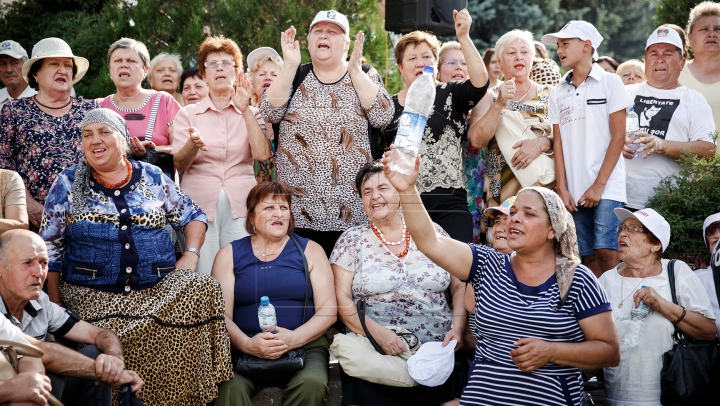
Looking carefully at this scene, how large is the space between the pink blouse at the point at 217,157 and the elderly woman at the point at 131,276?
2.00ft

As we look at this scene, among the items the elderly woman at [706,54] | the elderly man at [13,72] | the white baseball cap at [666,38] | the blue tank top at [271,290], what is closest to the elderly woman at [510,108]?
the white baseball cap at [666,38]

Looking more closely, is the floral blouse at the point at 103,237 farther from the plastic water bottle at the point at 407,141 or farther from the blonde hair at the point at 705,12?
the blonde hair at the point at 705,12

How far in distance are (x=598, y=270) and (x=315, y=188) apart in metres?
1.87

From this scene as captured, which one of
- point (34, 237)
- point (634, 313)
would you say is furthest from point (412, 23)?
point (34, 237)

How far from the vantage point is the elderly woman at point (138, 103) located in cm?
562

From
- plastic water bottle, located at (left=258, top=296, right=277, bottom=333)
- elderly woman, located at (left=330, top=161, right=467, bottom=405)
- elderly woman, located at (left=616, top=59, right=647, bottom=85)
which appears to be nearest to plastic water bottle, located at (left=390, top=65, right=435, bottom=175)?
elderly woman, located at (left=330, top=161, right=467, bottom=405)

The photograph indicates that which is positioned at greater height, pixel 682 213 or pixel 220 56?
pixel 220 56

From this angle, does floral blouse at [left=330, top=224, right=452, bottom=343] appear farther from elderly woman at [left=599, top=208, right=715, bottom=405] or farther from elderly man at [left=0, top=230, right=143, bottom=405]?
elderly man at [left=0, top=230, right=143, bottom=405]

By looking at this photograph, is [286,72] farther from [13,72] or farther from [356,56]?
[13,72]

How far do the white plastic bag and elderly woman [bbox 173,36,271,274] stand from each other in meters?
1.47

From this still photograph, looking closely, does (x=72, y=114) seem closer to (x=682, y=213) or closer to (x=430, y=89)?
(x=430, y=89)

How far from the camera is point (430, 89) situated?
4.64 metres

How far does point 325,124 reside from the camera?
514cm

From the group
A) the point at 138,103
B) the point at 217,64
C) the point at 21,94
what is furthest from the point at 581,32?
the point at 21,94
